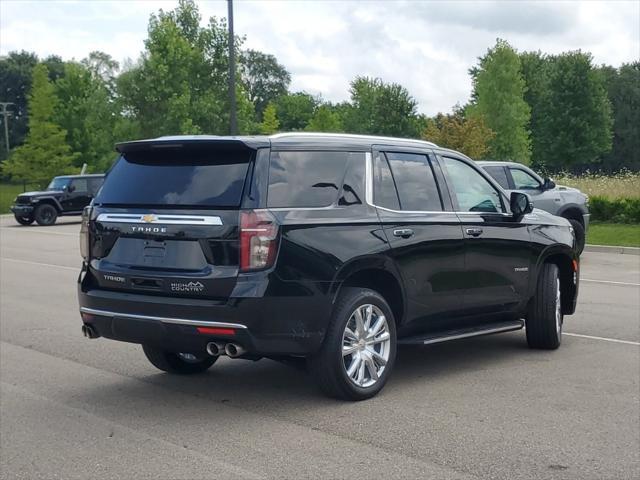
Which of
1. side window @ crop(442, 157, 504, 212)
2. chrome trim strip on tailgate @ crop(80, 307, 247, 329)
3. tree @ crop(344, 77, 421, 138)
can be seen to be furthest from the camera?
tree @ crop(344, 77, 421, 138)

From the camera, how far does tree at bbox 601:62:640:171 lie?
311 ft

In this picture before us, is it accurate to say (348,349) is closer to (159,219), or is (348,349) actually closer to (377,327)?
(377,327)

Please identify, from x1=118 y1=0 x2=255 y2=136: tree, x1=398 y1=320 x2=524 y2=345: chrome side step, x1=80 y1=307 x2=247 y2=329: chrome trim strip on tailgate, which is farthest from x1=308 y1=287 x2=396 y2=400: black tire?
x1=118 y1=0 x2=255 y2=136: tree

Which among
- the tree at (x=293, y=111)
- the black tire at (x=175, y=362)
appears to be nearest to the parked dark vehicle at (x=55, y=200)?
the black tire at (x=175, y=362)

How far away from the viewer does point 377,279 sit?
693 cm

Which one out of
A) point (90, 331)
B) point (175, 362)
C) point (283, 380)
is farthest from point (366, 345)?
point (90, 331)

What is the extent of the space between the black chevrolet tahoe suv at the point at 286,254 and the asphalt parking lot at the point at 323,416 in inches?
16.9

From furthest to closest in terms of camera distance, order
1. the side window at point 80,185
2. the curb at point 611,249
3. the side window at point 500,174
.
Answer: the side window at point 80,185 < the curb at point 611,249 < the side window at point 500,174

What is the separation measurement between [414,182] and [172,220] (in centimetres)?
210

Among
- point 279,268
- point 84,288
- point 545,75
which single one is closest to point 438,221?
point 279,268

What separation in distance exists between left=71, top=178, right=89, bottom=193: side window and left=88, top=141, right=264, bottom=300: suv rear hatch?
98.2 feet

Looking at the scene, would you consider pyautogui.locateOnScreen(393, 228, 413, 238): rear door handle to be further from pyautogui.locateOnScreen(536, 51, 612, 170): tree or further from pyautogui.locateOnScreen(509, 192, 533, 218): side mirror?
pyautogui.locateOnScreen(536, 51, 612, 170): tree

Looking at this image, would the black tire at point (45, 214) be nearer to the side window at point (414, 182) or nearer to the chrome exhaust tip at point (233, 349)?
the side window at point (414, 182)

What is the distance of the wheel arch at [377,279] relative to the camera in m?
6.41
